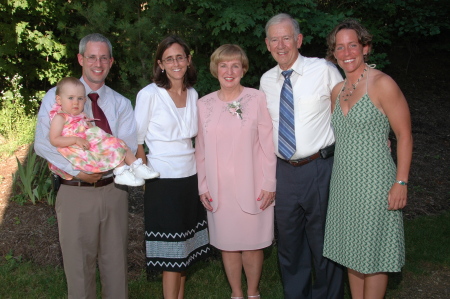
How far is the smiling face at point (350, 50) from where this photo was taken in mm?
3410

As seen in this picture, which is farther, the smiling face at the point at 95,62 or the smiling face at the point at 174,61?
the smiling face at the point at 174,61

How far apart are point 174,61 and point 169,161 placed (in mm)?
744

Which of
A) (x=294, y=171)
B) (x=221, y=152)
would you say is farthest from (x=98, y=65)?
(x=294, y=171)

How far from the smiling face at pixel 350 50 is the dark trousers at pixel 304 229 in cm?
73

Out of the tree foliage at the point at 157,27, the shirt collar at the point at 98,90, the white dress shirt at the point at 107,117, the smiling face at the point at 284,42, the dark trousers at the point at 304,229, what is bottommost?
the dark trousers at the point at 304,229

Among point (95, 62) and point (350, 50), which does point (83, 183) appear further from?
point (350, 50)

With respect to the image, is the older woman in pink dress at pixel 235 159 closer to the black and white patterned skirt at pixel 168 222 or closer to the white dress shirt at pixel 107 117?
the black and white patterned skirt at pixel 168 222

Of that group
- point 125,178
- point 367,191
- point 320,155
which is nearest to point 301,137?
point 320,155

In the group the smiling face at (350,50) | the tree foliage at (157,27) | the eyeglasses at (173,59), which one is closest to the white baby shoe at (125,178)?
the eyeglasses at (173,59)

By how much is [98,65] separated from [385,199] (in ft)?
7.03

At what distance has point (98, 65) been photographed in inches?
135

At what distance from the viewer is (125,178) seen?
3.30m

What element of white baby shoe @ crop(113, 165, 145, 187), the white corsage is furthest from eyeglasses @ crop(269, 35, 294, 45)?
A: white baby shoe @ crop(113, 165, 145, 187)

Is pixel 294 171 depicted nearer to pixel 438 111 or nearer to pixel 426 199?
pixel 426 199
